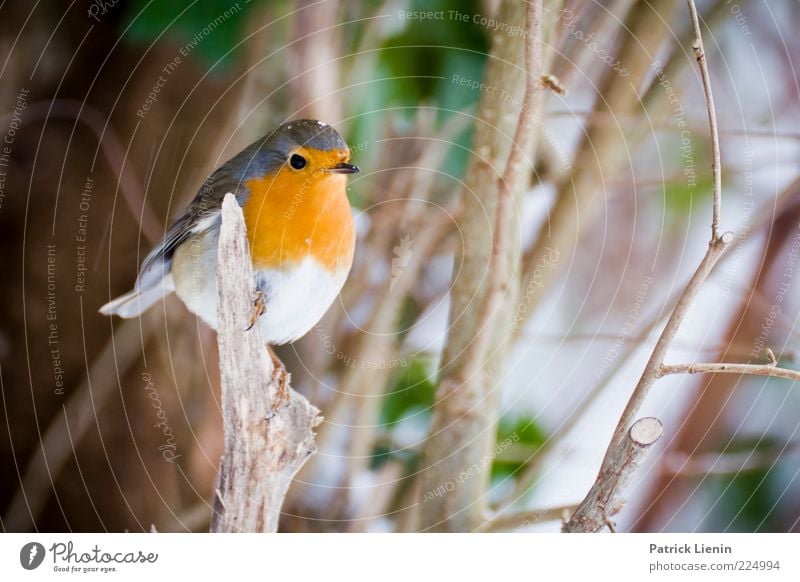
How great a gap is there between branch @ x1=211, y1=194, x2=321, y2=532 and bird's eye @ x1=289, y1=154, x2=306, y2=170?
0.08 meters

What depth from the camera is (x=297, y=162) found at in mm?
870

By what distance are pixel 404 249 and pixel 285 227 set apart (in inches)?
9.3

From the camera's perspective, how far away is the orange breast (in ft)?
2.81

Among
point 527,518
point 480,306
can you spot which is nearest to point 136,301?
point 480,306

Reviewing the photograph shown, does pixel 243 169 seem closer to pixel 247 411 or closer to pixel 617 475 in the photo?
pixel 247 411

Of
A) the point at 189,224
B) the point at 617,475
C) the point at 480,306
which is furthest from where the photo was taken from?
the point at 480,306

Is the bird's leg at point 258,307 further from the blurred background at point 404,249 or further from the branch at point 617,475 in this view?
the branch at point 617,475

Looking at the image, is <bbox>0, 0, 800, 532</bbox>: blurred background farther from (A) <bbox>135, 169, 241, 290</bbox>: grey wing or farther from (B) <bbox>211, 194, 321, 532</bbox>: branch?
(B) <bbox>211, 194, 321, 532</bbox>: branch

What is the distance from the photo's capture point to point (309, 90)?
3.30ft

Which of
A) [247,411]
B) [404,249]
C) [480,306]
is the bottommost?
[247,411]

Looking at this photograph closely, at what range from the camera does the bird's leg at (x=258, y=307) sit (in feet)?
2.78

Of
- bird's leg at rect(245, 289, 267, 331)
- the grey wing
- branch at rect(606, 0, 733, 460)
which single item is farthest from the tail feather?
branch at rect(606, 0, 733, 460)
